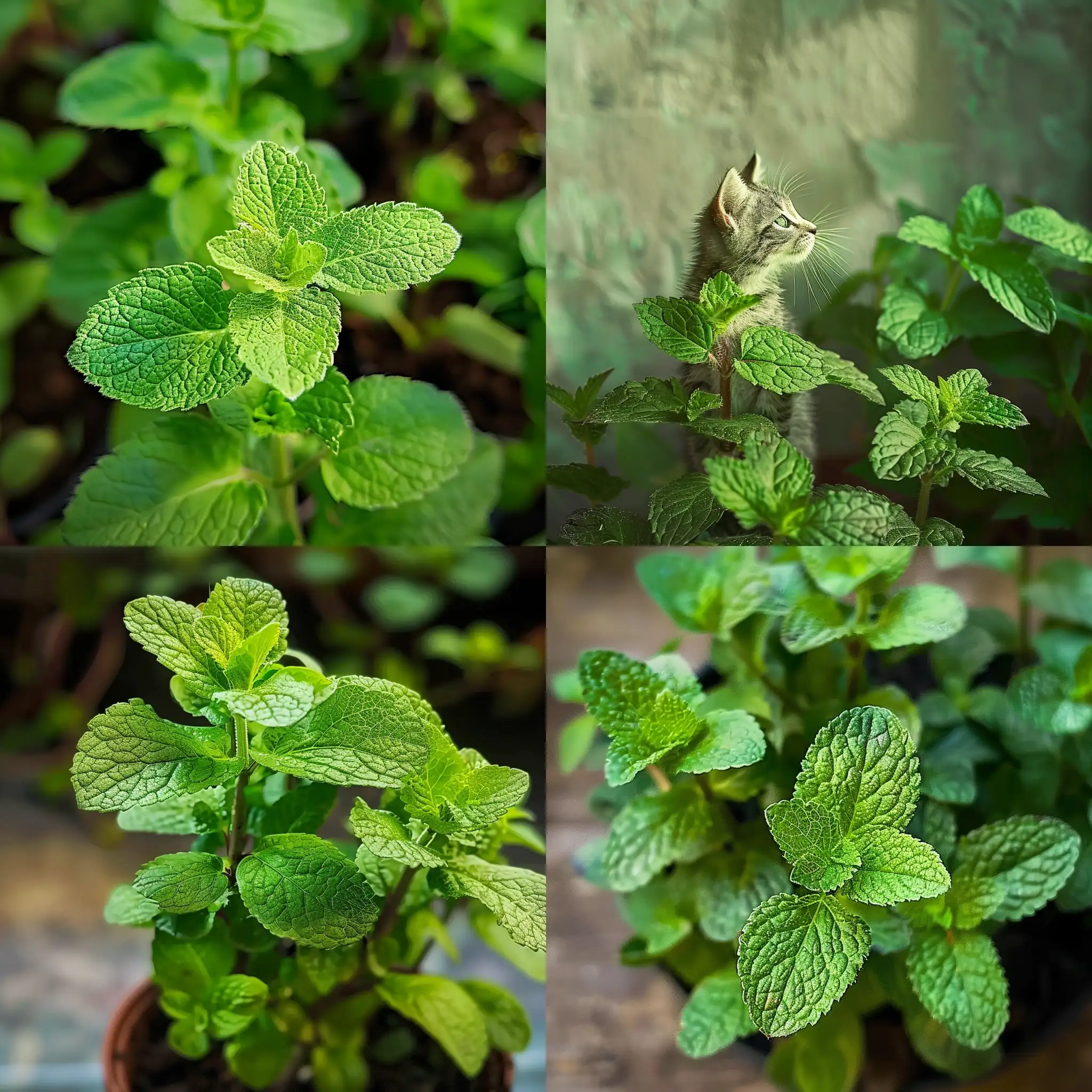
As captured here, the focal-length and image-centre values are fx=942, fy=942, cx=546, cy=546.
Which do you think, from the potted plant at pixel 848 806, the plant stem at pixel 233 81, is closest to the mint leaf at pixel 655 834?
the potted plant at pixel 848 806

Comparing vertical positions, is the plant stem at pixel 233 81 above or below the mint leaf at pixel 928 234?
above

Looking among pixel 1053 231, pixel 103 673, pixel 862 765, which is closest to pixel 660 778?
pixel 862 765

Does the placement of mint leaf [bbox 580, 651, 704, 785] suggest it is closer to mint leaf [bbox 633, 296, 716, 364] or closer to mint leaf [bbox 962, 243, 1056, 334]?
mint leaf [bbox 633, 296, 716, 364]

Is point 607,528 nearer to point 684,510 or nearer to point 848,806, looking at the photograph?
point 684,510

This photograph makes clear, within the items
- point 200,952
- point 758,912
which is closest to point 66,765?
point 200,952

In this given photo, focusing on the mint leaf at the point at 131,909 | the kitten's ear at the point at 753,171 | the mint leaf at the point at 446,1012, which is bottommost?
the mint leaf at the point at 446,1012

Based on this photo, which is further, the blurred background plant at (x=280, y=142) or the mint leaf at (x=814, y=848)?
the blurred background plant at (x=280, y=142)

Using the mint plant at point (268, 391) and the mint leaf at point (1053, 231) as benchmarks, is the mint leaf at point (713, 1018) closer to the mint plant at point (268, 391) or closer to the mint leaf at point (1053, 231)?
the mint plant at point (268, 391)

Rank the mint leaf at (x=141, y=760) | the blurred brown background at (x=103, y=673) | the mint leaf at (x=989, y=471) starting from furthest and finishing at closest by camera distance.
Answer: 1. the blurred brown background at (x=103, y=673)
2. the mint leaf at (x=989, y=471)
3. the mint leaf at (x=141, y=760)
